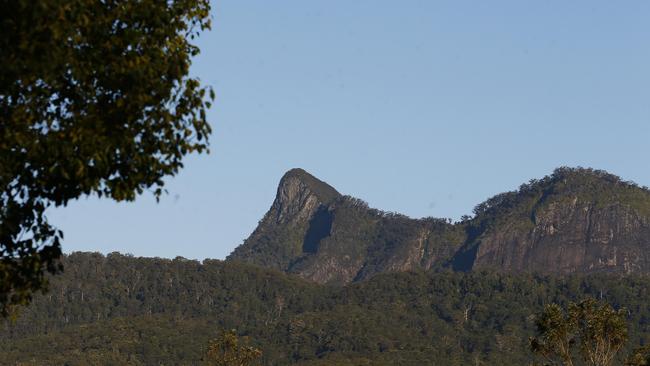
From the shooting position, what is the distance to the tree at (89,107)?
70.6 feet

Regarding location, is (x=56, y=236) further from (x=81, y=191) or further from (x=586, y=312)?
(x=586, y=312)

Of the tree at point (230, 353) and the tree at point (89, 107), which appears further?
the tree at point (230, 353)

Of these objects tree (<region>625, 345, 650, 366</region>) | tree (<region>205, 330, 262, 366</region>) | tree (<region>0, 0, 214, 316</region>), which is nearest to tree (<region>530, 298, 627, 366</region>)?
tree (<region>625, 345, 650, 366</region>)

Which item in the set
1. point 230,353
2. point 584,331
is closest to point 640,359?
point 584,331

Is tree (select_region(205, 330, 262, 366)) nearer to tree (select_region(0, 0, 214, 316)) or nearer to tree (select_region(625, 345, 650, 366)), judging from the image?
tree (select_region(625, 345, 650, 366))

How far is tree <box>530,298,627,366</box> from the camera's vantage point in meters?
76.0

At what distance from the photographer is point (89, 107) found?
895 inches

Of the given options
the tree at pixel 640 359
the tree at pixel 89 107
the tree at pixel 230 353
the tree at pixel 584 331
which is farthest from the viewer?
the tree at pixel 230 353

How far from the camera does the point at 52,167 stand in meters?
22.1

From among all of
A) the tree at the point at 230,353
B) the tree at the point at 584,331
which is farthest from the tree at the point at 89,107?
the tree at the point at 230,353

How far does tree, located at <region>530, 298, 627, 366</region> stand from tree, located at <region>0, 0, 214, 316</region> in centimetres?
5562

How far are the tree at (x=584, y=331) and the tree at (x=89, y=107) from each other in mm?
55623

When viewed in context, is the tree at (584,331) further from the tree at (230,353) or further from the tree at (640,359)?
the tree at (230,353)

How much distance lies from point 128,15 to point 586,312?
58.9 metres
